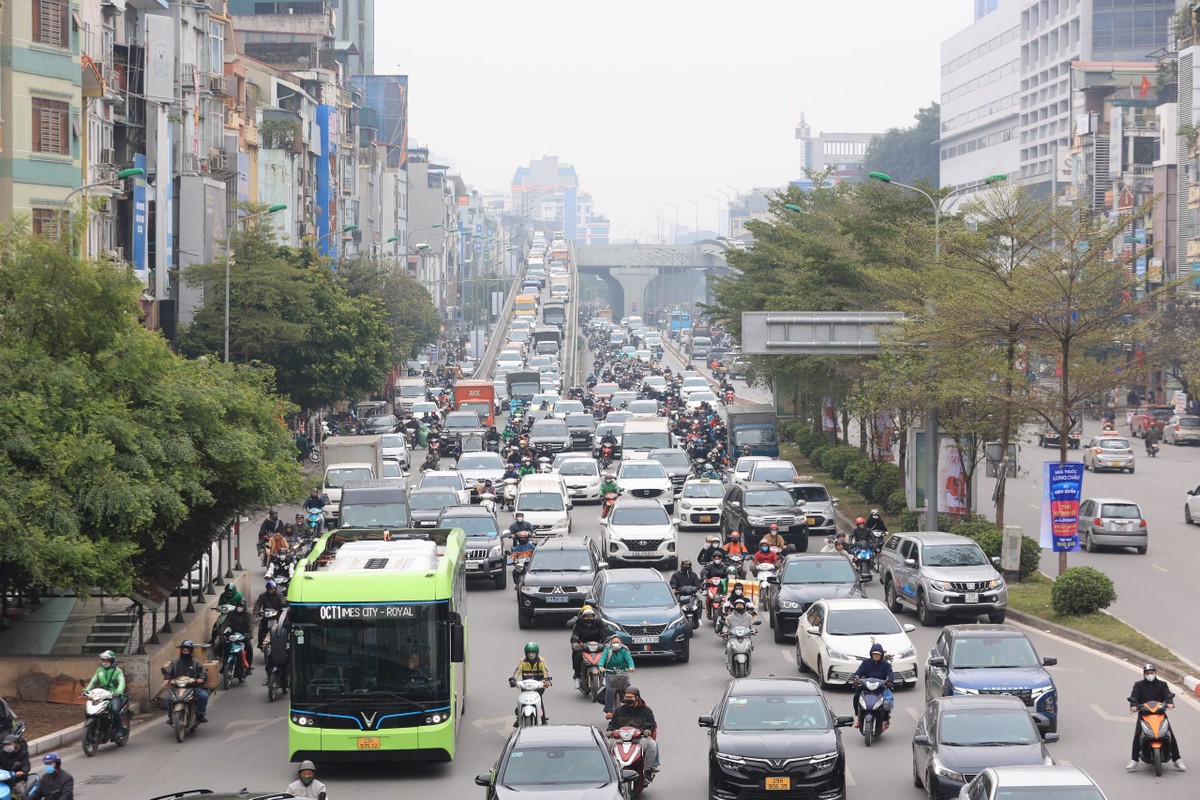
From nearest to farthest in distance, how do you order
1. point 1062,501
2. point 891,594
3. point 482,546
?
→ point 891,594 < point 1062,501 < point 482,546

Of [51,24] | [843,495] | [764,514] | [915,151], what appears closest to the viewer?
[764,514]

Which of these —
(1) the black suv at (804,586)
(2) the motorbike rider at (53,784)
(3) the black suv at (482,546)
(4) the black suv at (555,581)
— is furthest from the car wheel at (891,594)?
(2) the motorbike rider at (53,784)

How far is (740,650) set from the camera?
81.2ft

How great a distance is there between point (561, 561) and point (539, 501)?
35.8 feet

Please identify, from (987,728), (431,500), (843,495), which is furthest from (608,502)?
(987,728)

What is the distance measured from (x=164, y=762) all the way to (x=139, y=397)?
20.7ft

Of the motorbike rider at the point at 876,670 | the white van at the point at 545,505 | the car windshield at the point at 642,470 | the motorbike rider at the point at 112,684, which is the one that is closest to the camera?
the motorbike rider at the point at 876,670

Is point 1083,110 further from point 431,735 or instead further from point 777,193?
point 431,735

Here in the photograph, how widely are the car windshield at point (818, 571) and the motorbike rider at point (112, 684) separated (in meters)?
11.8

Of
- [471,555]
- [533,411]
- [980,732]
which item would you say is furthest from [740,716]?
[533,411]

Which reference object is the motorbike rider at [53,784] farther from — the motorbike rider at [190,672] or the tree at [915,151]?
the tree at [915,151]

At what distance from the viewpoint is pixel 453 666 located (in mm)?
20594

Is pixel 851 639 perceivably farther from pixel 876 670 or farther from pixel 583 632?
pixel 583 632

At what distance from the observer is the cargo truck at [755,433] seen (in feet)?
198
